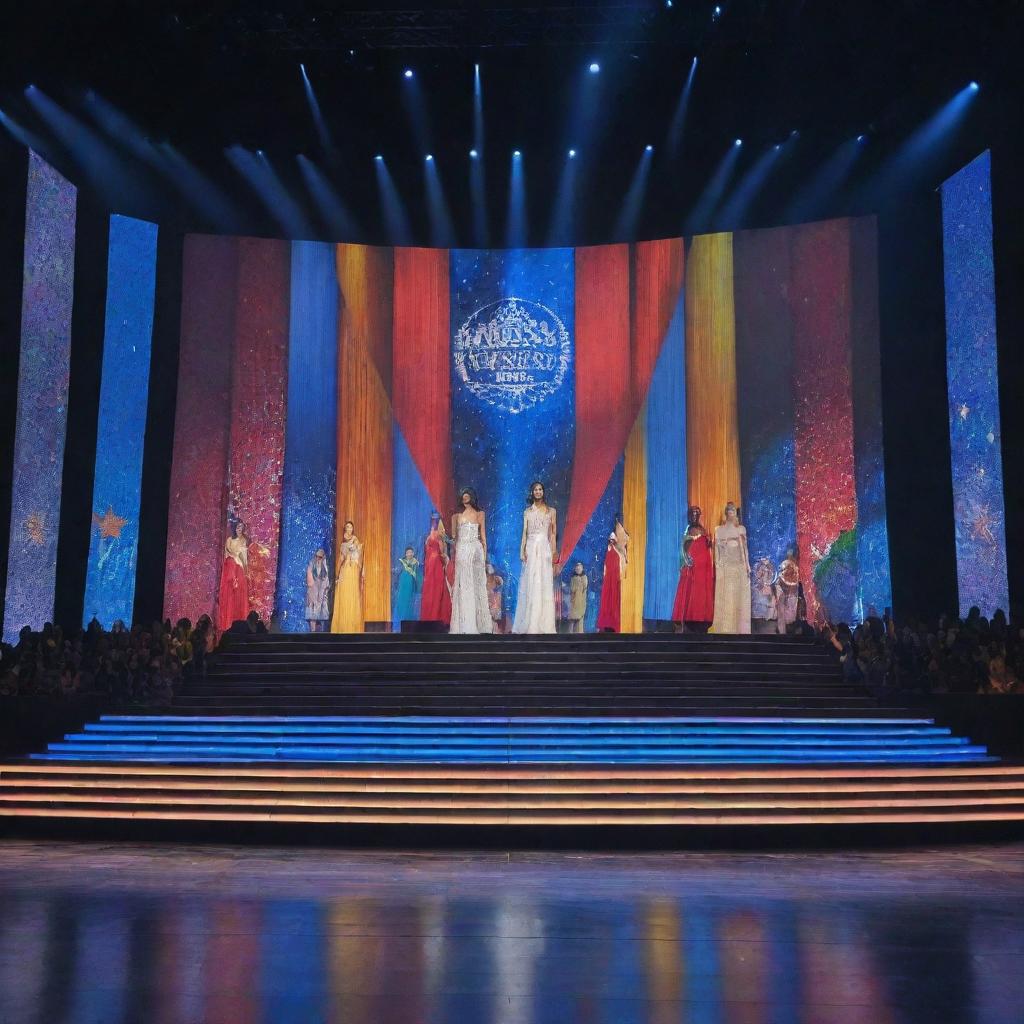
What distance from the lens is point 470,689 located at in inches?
385

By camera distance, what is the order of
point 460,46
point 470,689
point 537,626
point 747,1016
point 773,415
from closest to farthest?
point 747,1016 < point 470,689 < point 460,46 < point 537,626 < point 773,415

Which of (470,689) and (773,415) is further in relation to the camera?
(773,415)

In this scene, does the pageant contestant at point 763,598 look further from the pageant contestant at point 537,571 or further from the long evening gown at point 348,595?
the long evening gown at point 348,595

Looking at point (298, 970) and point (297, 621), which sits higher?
point (297, 621)

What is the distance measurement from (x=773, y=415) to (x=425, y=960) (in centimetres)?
1182

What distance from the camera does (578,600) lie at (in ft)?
49.6

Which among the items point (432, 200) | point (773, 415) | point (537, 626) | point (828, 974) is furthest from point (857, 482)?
point (828, 974)

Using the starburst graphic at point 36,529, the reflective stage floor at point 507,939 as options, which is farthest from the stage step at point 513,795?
the starburst graphic at point 36,529

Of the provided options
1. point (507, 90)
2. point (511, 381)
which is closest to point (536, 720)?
point (507, 90)

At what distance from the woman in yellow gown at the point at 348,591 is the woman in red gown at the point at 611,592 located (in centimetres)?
322

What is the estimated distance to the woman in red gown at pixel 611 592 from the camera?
13.9 m

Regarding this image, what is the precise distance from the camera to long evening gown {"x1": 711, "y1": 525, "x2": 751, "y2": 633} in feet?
44.7

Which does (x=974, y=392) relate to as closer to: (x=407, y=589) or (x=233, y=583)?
(x=407, y=589)

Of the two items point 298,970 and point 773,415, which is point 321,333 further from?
point 298,970
